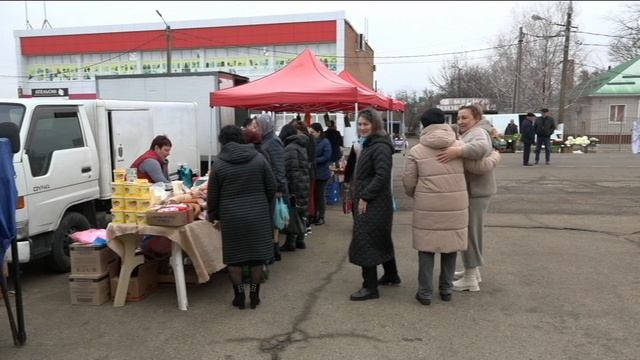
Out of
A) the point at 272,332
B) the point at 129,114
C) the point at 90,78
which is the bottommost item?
the point at 272,332

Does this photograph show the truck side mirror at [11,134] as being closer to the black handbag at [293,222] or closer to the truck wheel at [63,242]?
the truck wheel at [63,242]

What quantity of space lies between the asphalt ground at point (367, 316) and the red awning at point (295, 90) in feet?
8.79

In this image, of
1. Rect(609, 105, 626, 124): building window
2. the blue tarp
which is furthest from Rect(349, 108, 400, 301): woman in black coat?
Rect(609, 105, 626, 124): building window

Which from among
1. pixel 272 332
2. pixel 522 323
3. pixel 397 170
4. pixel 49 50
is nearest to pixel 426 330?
pixel 522 323

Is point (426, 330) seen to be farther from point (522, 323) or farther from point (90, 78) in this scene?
Answer: point (90, 78)

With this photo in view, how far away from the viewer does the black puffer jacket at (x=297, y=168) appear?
23.4 ft

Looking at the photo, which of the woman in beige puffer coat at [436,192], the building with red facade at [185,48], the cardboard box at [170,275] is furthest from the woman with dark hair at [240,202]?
the building with red facade at [185,48]

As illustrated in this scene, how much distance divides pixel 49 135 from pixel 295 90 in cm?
419

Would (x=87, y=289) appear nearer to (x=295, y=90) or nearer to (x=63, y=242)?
(x=63, y=242)

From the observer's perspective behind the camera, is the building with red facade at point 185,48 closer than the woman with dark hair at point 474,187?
No

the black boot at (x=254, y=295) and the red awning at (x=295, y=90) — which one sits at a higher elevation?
the red awning at (x=295, y=90)

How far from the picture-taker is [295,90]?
9141 millimetres

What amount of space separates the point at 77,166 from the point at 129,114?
147cm

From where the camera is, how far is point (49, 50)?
43.7m
